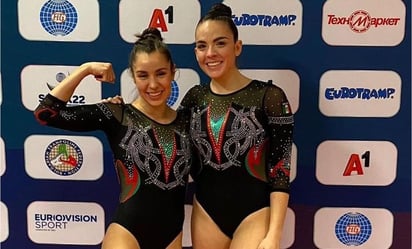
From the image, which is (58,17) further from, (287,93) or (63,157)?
(287,93)

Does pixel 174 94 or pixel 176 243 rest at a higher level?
pixel 174 94

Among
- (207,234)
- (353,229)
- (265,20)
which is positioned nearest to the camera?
(207,234)

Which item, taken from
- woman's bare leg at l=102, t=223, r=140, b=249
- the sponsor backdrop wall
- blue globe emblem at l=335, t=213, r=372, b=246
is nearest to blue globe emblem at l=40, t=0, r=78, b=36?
the sponsor backdrop wall

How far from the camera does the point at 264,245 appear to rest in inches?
60.1

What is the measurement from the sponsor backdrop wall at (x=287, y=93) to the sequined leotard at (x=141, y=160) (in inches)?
12.7

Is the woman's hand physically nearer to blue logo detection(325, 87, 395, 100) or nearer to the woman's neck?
the woman's neck

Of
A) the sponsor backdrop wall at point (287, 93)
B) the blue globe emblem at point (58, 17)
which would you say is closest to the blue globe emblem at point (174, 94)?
the sponsor backdrop wall at point (287, 93)

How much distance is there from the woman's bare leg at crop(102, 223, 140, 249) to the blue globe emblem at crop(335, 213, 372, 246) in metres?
0.75

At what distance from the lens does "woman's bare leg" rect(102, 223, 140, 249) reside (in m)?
1.54

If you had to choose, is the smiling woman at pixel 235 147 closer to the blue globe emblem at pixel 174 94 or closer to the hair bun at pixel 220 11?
the hair bun at pixel 220 11

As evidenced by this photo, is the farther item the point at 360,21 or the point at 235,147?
the point at 360,21

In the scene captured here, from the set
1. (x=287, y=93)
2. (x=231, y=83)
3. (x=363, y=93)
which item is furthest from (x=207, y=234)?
(x=363, y=93)

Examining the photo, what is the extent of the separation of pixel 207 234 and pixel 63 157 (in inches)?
23.9

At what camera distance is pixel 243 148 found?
1606mm
